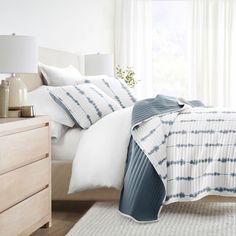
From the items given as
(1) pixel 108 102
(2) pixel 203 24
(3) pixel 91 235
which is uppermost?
(2) pixel 203 24

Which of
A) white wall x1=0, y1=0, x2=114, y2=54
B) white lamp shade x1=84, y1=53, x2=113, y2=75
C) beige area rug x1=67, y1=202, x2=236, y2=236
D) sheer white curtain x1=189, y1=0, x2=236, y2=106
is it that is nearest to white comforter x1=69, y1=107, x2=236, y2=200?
beige area rug x1=67, y1=202, x2=236, y2=236

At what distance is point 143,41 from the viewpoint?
25.0ft

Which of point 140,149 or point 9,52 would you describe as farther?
point 140,149

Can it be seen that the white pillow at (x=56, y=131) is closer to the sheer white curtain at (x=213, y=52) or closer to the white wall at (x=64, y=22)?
the white wall at (x=64, y=22)

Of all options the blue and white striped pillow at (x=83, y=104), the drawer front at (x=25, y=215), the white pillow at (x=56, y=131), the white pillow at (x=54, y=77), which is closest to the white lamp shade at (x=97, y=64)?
the white pillow at (x=54, y=77)

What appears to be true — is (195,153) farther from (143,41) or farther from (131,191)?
(143,41)

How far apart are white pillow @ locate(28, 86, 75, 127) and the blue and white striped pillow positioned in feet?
0.13

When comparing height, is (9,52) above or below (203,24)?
below

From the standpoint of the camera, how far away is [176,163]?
3225 mm

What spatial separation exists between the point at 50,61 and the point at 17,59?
1666 millimetres

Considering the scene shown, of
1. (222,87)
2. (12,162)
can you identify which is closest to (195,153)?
(12,162)

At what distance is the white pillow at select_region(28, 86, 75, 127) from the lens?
3.62 m

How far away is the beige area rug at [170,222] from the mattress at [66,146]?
38 cm

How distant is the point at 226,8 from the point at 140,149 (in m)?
4.72
